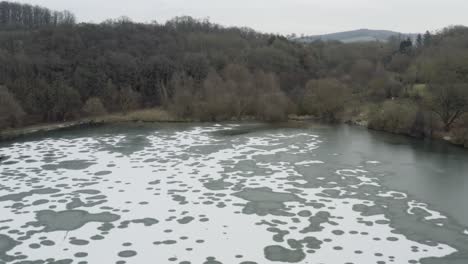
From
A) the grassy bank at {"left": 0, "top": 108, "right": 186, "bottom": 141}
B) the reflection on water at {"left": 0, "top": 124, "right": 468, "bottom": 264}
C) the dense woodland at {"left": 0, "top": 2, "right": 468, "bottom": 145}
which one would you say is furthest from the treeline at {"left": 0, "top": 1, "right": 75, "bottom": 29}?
the reflection on water at {"left": 0, "top": 124, "right": 468, "bottom": 264}

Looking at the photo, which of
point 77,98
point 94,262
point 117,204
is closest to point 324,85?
point 77,98

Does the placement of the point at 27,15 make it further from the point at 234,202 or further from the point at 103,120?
the point at 234,202

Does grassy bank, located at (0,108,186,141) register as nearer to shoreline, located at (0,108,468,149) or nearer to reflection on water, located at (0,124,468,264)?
shoreline, located at (0,108,468,149)

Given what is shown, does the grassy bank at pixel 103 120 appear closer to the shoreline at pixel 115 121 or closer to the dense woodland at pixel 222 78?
the shoreline at pixel 115 121

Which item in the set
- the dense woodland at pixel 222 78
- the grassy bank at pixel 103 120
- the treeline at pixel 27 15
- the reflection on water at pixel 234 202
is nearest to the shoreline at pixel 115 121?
the grassy bank at pixel 103 120

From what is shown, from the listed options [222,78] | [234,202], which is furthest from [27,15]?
[234,202]
